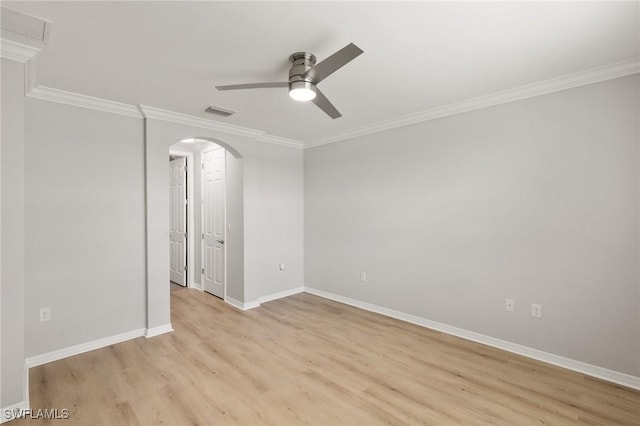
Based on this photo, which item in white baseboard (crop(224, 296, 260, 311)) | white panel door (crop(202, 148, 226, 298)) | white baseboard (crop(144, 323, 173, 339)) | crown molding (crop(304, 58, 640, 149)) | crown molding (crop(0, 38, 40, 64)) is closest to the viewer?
crown molding (crop(0, 38, 40, 64))

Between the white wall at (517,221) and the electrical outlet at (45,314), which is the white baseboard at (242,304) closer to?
the white wall at (517,221)

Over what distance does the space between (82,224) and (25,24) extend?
1791mm

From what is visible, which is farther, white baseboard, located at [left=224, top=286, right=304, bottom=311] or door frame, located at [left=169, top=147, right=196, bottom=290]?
door frame, located at [left=169, top=147, right=196, bottom=290]

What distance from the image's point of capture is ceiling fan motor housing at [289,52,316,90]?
212 cm

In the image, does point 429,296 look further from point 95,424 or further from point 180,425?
point 95,424

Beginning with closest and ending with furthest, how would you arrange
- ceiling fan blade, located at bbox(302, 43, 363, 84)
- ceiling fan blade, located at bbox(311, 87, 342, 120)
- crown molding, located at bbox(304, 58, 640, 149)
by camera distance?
ceiling fan blade, located at bbox(302, 43, 363, 84), ceiling fan blade, located at bbox(311, 87, 342, 120), crown molding, located at bbox(304, 58, 640, 149)

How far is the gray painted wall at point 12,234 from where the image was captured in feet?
6.81

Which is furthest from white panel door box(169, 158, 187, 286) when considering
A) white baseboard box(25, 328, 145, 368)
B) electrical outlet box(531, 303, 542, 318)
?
electrical outlet box(531, 303, 542, 318)

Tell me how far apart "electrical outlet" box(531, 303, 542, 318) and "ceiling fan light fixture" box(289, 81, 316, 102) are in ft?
8.97

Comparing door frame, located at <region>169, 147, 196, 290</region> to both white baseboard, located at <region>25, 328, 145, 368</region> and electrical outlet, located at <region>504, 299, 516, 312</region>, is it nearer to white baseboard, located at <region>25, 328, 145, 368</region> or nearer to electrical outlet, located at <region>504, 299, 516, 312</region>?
white baseboard, located at <region>25, 328, 145, 368</region>

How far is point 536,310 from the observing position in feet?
9.36

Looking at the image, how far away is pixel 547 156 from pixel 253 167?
3423mm

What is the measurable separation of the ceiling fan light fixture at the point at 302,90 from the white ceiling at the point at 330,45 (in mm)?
238

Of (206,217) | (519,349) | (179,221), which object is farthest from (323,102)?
(179,221)
